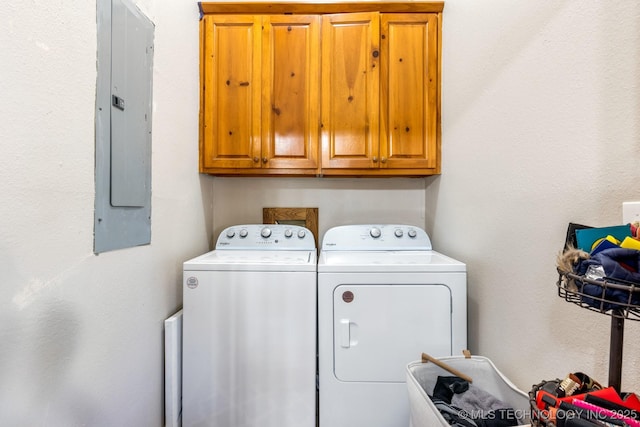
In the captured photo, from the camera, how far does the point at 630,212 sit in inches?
23.9

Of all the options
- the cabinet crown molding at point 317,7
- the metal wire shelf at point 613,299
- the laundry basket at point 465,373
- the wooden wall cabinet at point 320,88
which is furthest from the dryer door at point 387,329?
the cabinet crown molding at point 317,7

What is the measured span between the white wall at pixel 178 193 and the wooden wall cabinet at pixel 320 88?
9.3 inches

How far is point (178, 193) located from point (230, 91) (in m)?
0.71

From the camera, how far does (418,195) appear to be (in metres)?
1.92

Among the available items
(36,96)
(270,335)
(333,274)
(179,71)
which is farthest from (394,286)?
(179,71)

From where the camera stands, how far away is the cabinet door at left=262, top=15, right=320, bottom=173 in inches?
63.3

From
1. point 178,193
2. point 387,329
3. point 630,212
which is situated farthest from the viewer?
point 178,193

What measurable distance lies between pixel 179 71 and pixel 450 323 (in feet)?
6.01

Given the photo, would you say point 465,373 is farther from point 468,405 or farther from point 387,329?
point 387,329

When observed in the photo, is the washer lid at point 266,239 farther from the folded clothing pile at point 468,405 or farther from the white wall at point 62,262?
the folded clothing pile at point 468,405

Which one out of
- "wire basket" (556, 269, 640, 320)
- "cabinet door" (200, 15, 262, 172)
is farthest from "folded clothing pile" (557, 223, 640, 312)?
"cabinet door" (200, 15, 262, 172)

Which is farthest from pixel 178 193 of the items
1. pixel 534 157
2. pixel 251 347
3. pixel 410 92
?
pixel 534 157

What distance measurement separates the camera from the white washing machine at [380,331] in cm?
116

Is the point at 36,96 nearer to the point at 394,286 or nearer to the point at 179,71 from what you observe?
the point at 179,71
